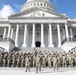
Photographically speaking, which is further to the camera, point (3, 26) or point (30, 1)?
point (30, 1)

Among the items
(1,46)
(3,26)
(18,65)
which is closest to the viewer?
(18,65)

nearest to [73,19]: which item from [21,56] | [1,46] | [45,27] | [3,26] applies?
[45,27]

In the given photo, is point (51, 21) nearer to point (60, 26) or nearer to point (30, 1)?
point (60, 26)

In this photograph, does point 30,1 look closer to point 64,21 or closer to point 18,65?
point 64,21

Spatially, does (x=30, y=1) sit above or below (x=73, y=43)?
above

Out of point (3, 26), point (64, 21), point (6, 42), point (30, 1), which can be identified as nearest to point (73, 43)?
point (64, 21)

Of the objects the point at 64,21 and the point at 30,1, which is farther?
the point at 30,1

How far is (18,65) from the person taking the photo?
19.1 metres

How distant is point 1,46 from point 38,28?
1739 cm

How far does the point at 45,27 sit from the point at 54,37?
4.49 metres

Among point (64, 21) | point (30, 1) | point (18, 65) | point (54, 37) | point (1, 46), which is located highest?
point (30, 1)

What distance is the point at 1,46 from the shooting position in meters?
32.9

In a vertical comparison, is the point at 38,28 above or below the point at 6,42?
above

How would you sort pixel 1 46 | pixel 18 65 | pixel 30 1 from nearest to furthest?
pixel 18 65 → pixel 1 46 → pixel 30 1
